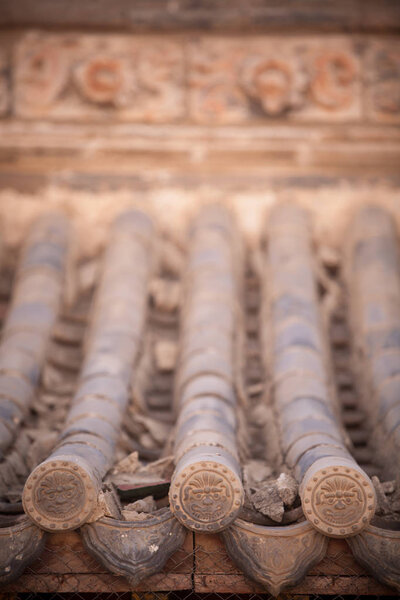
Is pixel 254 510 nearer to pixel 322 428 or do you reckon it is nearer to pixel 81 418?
pixel 322 428

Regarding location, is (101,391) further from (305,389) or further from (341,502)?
(341,502)

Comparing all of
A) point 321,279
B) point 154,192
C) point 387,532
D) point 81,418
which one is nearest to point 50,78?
point 154,192

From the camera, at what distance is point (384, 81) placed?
18.5ft

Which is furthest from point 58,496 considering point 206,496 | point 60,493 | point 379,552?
point 379,552

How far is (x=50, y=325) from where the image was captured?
4570mm

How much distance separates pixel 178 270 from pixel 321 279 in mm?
1152

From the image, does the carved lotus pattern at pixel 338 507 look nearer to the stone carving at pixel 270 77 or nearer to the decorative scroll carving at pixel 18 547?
the decorative scroll carving at pixel 18 547

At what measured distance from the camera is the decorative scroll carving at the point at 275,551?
9.46ft

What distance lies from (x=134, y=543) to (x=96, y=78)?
406 centimetres

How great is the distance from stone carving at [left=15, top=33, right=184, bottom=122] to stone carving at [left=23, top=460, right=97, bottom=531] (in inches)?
140

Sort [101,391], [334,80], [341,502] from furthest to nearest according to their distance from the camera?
1. [334,80]
2. [101,391]
3. [341,502]

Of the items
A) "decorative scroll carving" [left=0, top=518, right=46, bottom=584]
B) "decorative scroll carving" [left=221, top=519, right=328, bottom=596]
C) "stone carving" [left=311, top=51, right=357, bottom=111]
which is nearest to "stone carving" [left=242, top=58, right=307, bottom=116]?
"stone carving" [left=311, top=51, right=357, bottom=111]

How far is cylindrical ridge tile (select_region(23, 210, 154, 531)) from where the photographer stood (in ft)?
9.57

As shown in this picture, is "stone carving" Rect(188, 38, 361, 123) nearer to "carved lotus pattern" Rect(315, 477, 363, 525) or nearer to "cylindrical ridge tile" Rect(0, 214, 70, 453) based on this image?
"cylindrical ridge tile" Rect(0, 214, 70, 453)
